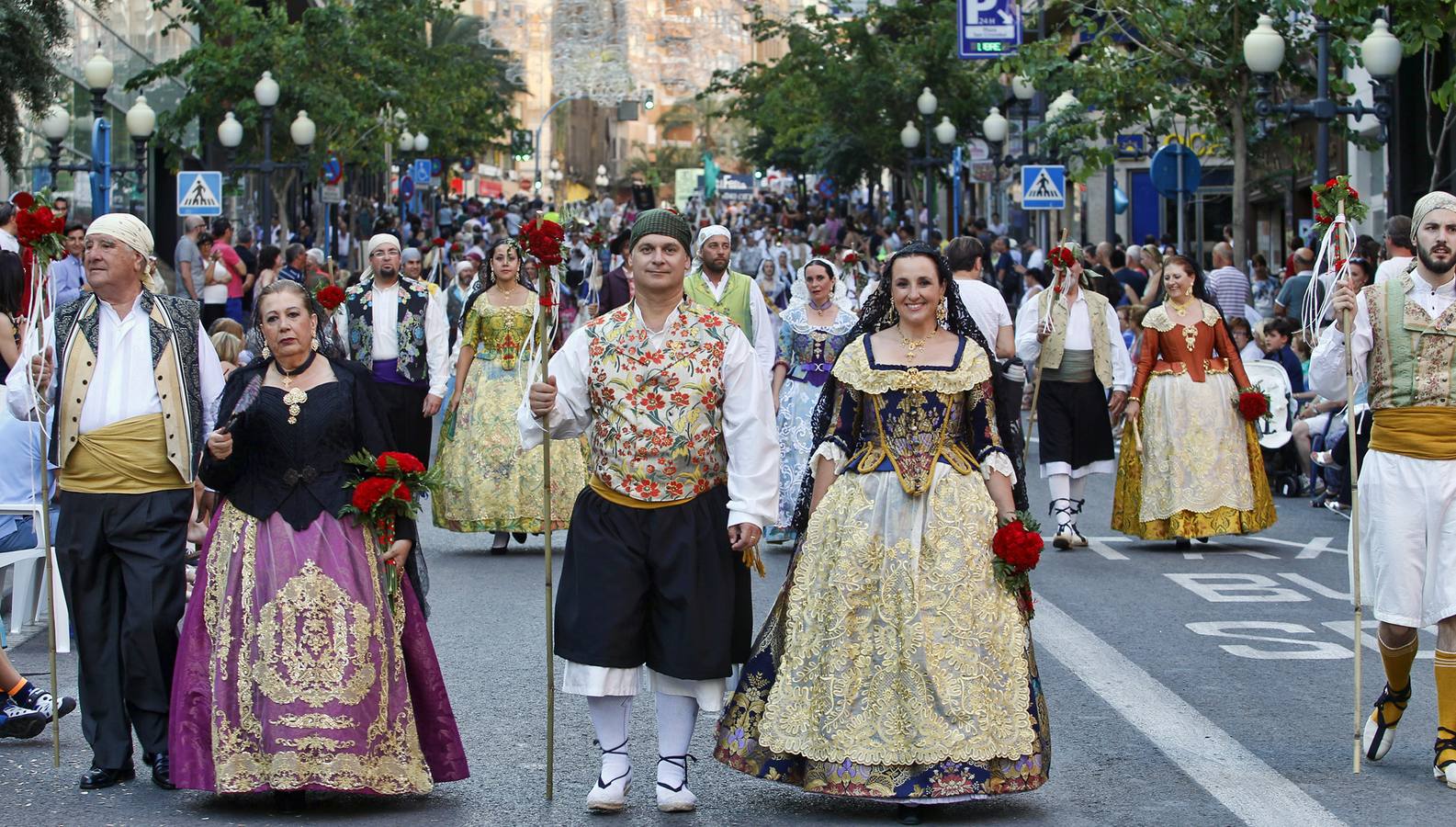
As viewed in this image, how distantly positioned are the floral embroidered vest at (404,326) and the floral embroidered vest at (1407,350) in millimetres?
7045

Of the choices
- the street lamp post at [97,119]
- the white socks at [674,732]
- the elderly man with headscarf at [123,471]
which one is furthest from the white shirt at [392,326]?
the street lamp post at [97,119]

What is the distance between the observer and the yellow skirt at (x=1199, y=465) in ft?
43.7

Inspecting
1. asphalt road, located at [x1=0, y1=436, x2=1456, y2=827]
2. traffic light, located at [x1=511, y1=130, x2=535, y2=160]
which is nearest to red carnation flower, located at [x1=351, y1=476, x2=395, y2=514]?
asphalt road, located at [x1=0, y1=436, x2=1456, y2=827]

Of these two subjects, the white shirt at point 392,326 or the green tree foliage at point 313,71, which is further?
the green tree foliage at point 313,71

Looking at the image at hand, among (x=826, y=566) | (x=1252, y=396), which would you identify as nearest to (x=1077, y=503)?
(x=1252, y=396)

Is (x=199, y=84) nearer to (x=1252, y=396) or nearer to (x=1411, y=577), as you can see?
(x=1252, y=396)

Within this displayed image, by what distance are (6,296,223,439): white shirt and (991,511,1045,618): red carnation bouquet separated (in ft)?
8.97

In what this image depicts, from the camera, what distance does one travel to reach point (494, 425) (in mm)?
13367

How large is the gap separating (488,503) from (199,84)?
24401 millimetres

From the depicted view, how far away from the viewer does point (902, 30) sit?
145 feet

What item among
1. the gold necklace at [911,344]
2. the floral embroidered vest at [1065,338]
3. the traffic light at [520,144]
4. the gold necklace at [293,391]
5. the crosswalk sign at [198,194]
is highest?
the traffic light at [520,144]

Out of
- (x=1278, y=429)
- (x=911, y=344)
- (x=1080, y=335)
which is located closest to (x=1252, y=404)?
(x=1080, y=335)

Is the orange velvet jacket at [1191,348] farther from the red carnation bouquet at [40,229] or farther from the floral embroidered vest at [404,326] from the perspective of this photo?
the red carnation bouquet at [40,229]

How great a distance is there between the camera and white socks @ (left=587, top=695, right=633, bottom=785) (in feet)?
22.1
